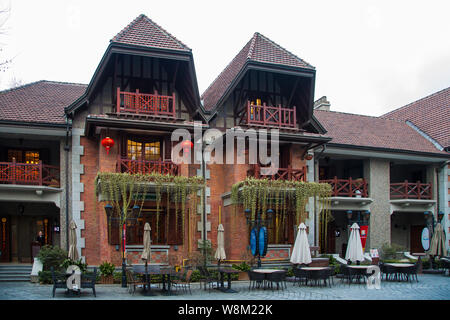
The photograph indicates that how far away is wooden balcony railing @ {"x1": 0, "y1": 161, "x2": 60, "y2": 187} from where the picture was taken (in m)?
18.4

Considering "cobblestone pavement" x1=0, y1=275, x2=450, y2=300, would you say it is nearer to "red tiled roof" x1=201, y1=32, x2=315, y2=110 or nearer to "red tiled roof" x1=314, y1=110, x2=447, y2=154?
"red tiled roof" x1=314, y1=110, x2=447, y2=154

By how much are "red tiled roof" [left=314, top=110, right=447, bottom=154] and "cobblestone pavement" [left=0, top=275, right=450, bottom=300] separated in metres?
8.28

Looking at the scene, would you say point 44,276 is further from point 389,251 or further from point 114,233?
point 389,251

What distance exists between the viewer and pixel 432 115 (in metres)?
27.3

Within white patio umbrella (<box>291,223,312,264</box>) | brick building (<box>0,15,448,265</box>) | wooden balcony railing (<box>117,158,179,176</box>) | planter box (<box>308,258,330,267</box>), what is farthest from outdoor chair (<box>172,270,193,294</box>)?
planter box (<box>308,258,330,267</box>)

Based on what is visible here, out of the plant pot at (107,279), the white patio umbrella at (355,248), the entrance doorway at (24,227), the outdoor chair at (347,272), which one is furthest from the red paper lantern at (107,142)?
the white patio umbrella at (355,248)

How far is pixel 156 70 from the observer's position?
1997cm

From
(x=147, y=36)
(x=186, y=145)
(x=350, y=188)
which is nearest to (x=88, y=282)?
(x=186, y=145)

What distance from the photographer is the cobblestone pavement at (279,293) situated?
13820 millimetres

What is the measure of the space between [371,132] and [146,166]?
12456 millimetres

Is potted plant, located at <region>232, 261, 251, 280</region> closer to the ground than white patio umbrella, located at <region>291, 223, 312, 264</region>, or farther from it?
closer to the ground

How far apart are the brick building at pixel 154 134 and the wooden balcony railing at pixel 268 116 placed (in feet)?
0.17

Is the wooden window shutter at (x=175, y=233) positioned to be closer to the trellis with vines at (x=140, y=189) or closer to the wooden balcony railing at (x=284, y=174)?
the trellis with vines at (x=140, y=189)
